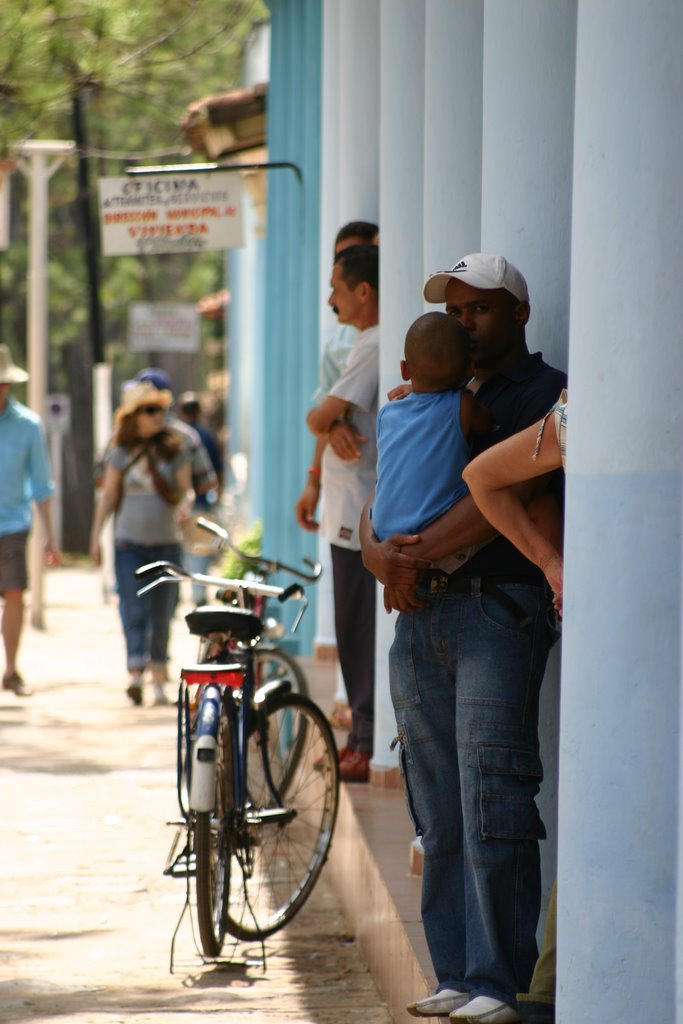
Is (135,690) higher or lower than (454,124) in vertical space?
lower

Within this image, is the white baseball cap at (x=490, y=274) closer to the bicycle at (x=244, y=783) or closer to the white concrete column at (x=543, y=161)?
the white concrete column at (x=543, y=161)

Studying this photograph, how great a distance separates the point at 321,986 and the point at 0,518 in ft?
19.9

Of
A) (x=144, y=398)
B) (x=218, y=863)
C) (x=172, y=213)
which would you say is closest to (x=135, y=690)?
(x=144, y=398)

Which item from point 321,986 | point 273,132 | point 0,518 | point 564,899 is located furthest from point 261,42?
point 564,899

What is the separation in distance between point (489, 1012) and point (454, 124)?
2730 millimetres

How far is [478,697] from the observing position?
4094 millimetres

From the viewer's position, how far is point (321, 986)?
5.73 m

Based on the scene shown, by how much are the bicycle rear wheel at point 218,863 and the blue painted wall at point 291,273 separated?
516 centimetres

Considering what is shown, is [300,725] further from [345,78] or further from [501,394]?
[345,78]

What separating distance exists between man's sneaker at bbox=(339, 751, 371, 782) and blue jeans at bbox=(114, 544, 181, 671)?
4151mm

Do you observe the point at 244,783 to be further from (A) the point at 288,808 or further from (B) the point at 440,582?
(B) the point at 440,582

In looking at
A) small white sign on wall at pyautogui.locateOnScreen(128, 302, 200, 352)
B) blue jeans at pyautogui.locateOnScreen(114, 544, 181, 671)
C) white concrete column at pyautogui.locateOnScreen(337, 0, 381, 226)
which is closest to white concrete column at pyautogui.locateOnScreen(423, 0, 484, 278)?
white concrete column at pyautogui.locateOnScreen(337, 0, 381, 226)

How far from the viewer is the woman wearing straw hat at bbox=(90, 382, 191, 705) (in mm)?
11203

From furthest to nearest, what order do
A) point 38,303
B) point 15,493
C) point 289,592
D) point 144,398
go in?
point 38,303
point 15,493
point 144,398
point 289,592
